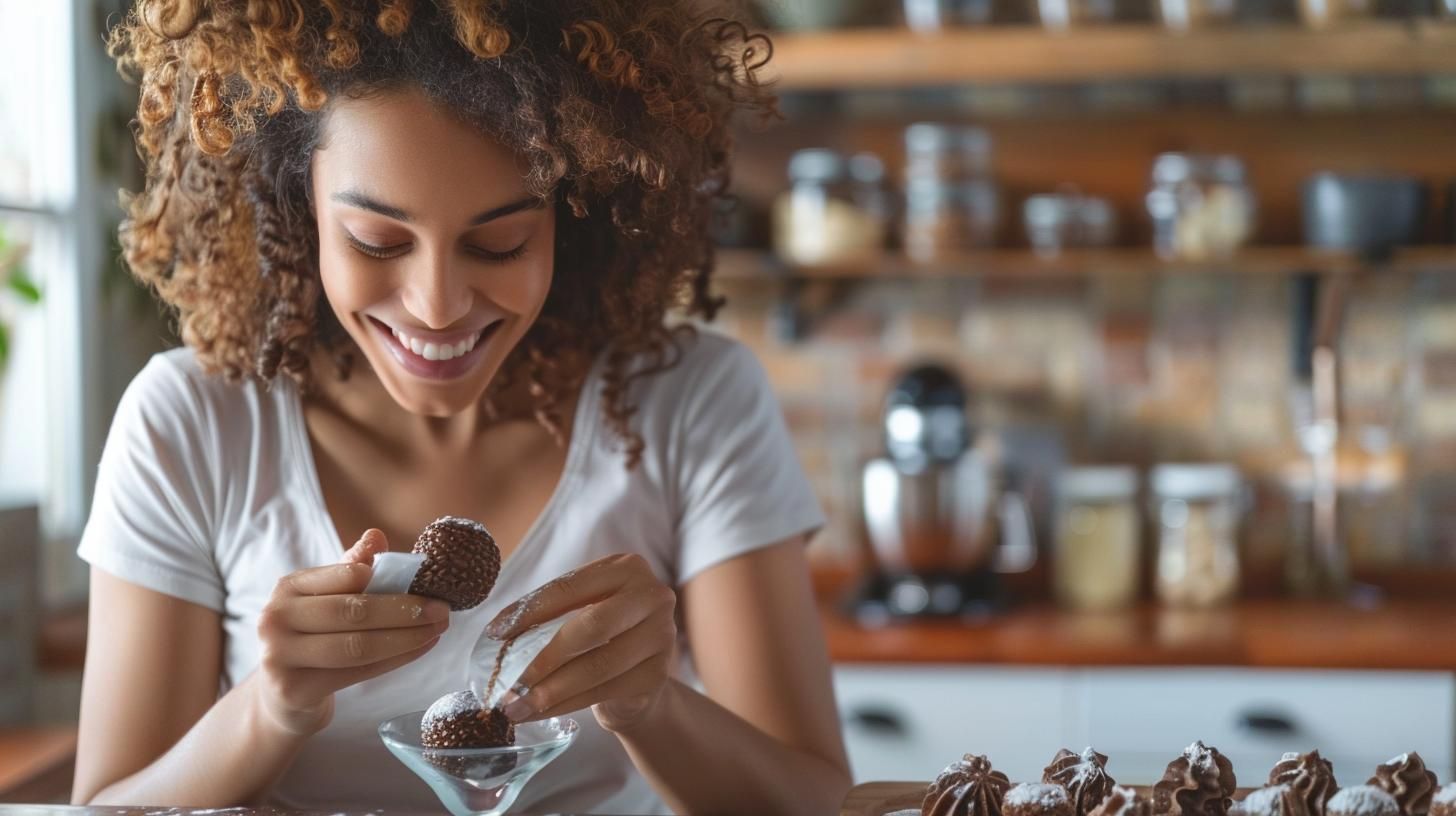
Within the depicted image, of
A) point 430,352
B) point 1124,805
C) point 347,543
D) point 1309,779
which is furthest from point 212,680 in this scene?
point 1309,779

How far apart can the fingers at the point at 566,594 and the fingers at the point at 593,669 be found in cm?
2

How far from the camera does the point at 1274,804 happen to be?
35.9 inches

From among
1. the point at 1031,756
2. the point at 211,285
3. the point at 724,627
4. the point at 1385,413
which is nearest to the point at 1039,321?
the point at 1385,413

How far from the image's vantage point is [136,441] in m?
1.30

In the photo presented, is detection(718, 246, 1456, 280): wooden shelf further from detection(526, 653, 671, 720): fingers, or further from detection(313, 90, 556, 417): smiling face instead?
detection(526, 653, 671, 720): fingers

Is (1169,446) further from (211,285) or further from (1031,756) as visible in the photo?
(211,285)

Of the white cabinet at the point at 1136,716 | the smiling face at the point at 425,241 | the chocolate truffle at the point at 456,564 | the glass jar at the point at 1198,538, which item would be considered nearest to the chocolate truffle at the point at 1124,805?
the chocolate truffle at the point at 456,564

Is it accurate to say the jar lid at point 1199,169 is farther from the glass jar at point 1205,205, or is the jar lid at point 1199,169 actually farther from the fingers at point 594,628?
the fingers at point 594,628

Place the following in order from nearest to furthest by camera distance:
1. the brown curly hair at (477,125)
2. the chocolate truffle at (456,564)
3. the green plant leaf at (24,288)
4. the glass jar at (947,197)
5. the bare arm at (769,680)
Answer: the chocolate truffle at (456,564) < the brown curly hair at (477,125) < the bare arm at (769,680) < the green plant leaf at (24,288) < the glass jar at (947,197)

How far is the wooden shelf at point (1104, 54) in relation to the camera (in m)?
2.40

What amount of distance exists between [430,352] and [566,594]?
9.2 inches

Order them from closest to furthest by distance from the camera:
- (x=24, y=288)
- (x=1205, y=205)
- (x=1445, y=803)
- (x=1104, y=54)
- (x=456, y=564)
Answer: (x=1445, y=803), (x=456, y=564), (x=24, y=288), (x=1104, y=54), (x=1205, y=205)

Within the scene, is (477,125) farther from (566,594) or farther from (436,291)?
(566,594)

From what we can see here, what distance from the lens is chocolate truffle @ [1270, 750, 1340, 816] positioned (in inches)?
36.9
